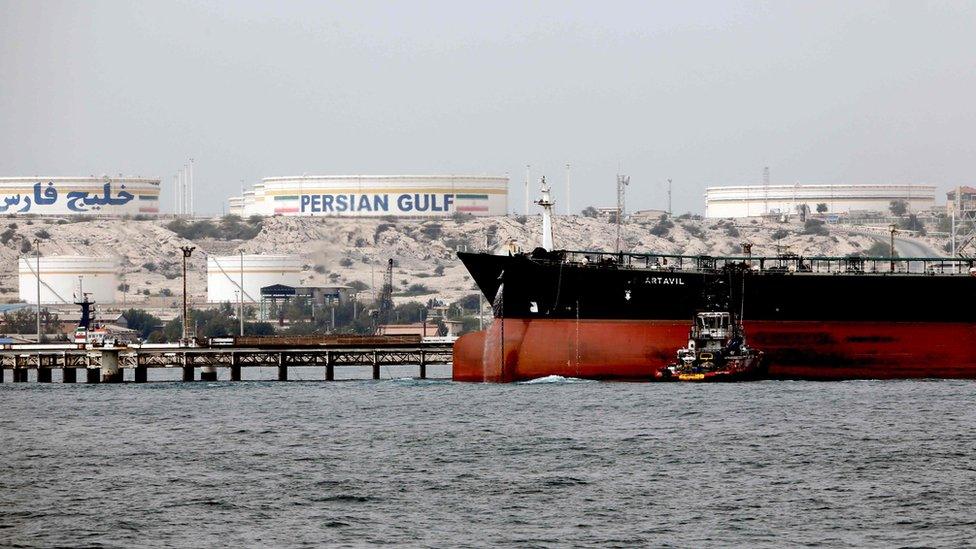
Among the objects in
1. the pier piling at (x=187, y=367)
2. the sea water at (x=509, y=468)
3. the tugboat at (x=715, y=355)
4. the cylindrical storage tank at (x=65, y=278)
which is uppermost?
the cylindrical storage tank at (x=65, y=278)

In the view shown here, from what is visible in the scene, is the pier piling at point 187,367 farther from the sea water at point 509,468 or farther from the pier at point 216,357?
the sea water at point 509,468

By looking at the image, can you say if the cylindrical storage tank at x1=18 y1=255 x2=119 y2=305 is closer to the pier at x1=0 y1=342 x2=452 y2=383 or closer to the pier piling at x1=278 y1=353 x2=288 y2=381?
the pier at x1=0 y1=342 x2=452 y2=383

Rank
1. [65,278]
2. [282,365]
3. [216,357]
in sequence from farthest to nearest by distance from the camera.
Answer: [65,278] < [216,357] < [282,365]

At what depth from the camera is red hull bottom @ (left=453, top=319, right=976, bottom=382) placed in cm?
7844

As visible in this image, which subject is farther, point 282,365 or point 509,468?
point 282,365

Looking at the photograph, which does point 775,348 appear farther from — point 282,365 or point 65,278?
point 65,278

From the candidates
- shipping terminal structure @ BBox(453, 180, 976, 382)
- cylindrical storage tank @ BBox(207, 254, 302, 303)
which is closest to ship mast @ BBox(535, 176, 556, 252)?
shipping terminal structure @ BBox(453, 180, 976, 382)

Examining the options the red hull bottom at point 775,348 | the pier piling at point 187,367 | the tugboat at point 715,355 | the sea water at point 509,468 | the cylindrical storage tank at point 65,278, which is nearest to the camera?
the sea water at point 509,468

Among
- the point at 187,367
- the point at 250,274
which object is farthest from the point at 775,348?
the point at 250,274

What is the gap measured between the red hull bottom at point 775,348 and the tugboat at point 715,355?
937mm

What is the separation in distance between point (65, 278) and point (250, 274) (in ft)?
63.0

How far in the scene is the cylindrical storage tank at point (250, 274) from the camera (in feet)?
616

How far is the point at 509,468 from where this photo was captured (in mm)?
52062

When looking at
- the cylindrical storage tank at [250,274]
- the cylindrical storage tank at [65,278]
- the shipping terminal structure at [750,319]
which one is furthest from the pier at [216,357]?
the cylindrical storage tank at [65,278]
